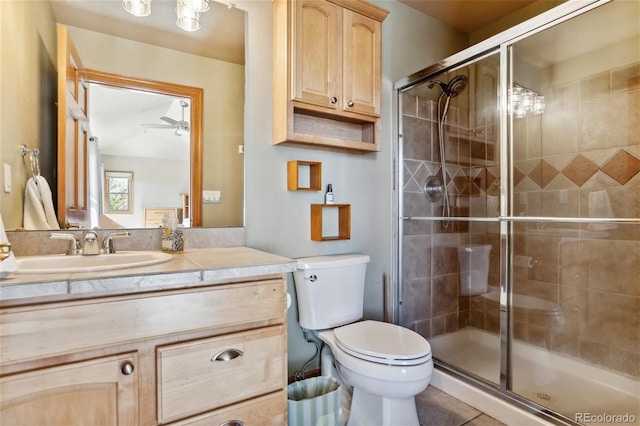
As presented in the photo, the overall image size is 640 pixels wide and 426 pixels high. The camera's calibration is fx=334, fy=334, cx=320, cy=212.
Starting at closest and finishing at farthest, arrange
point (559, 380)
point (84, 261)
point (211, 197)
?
point (84, 261), point (211, 197), point (559, 380)

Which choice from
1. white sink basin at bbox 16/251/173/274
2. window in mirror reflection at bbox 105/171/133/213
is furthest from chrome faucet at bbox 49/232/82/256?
window in mirror reflection at bbox 105/171/133/213

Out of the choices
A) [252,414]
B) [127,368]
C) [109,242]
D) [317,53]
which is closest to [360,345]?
[252,414]

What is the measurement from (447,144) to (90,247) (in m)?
2.13

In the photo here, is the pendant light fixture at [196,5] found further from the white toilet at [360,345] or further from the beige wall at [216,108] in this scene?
the white toilet at [360,345]

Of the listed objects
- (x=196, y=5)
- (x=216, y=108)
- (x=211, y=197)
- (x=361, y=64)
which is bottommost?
(x=211, y=197)

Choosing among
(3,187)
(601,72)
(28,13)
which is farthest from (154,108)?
(601,72)

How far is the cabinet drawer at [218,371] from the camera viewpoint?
0.92m

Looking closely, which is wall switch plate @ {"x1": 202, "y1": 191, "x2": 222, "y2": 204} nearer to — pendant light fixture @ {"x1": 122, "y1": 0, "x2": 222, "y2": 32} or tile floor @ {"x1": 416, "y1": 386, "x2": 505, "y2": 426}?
pendant light fixture @ {"x1": 122, "y1": 0, "x2": 222, "y2": 32}

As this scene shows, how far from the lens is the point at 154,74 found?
1509 millimetres

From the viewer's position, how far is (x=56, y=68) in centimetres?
131

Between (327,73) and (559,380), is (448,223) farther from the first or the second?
(327,73)

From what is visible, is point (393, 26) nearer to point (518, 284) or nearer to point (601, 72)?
point (601, 72)

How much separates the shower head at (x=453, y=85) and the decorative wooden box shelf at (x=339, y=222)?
1.02 metres

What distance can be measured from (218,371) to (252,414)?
20 cm
